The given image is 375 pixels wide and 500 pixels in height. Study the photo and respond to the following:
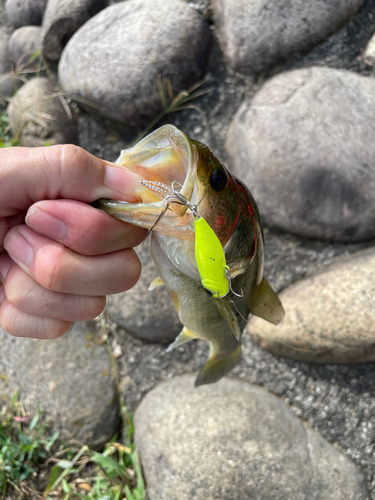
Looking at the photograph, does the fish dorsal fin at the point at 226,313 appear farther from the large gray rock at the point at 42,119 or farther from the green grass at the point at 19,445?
the large gray rock at the point at 42,119

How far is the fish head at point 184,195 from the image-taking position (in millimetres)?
791

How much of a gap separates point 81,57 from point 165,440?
2155 mm

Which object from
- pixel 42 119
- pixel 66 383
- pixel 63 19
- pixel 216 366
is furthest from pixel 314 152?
pixel 63 19

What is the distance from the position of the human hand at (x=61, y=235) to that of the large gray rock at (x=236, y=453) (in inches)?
38.9

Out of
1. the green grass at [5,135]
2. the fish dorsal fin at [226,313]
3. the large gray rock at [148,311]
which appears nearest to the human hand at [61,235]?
the fish dorsal fin at [226,313]

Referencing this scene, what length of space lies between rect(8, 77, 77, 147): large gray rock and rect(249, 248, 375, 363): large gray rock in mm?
1676

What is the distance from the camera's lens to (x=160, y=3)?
6.86ft

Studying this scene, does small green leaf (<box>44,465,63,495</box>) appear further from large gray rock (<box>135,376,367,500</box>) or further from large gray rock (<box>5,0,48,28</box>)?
large gray rock (<box>5,0,48,28</box>)

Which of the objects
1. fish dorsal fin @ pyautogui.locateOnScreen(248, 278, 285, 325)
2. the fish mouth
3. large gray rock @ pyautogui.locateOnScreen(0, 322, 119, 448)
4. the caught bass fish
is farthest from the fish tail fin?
large gray rock @ pyautogui.locateOnScreen(0, 322, 119, 448)

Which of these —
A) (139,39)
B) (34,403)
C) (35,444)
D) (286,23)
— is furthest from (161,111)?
(35,444)

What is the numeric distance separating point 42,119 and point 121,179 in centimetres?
173

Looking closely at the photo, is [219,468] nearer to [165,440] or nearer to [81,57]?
[165,440]

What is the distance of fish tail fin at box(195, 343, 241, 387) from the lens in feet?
4.65

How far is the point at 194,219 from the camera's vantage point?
81cm
